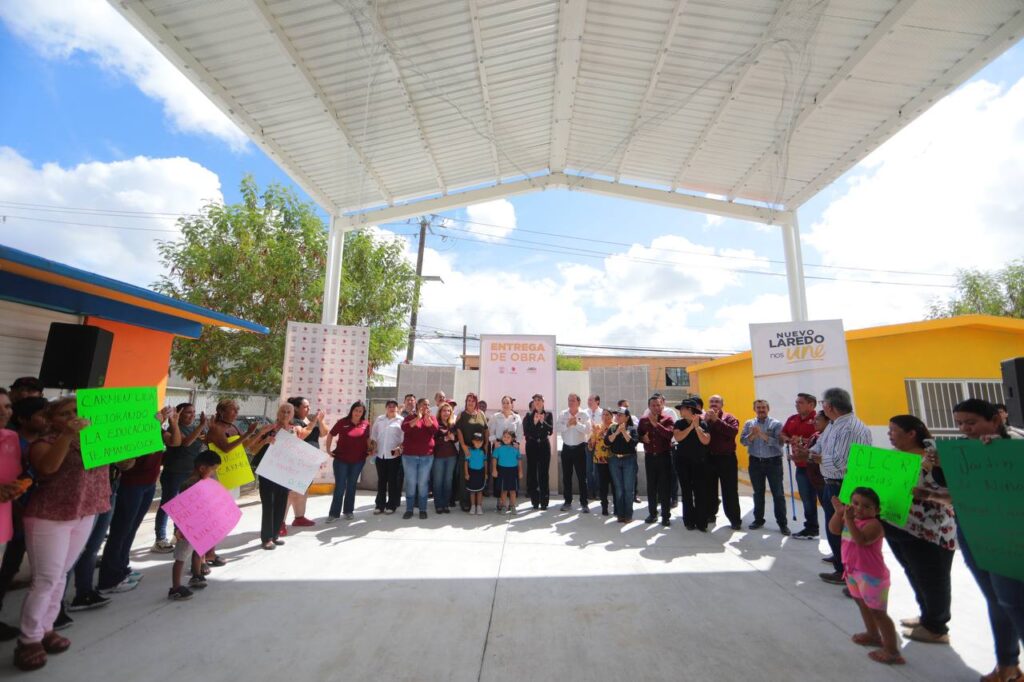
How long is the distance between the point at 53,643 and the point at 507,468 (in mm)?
4783

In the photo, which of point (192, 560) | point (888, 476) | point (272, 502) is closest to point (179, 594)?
point (192, 560)

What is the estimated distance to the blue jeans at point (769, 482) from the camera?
5613mm

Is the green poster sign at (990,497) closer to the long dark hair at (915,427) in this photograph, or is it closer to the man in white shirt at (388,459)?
the long dark hair at (915,427)

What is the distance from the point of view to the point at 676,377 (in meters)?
32.2

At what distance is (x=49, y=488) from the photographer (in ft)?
8.63

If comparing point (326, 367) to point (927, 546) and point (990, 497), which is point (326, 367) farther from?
point (990, 497)

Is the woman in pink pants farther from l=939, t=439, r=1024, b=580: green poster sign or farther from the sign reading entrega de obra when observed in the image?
the sign reading entrega de obra

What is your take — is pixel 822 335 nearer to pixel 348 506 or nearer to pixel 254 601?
pixel 348 506

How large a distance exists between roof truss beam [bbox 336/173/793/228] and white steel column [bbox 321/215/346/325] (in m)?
0.25

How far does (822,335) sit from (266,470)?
7939 millimetres

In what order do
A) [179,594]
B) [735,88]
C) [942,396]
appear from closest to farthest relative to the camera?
[179,594]
[735,88]
[942,396]

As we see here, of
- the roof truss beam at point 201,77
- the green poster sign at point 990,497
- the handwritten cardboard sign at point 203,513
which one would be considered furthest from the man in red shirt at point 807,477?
the roof truss beam at point 201,77

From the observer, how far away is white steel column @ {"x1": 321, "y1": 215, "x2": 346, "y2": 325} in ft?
29.1

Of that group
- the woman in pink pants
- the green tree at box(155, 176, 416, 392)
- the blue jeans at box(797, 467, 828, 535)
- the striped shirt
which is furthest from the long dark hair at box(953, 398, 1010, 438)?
the green tree at box(155, 176, 416, 392)
